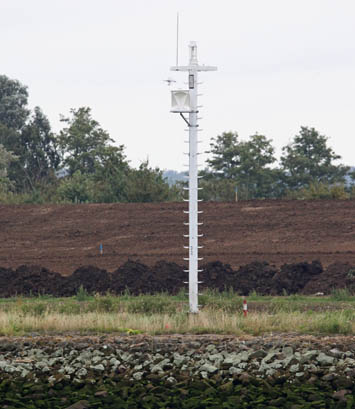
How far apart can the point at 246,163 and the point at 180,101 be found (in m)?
46.2

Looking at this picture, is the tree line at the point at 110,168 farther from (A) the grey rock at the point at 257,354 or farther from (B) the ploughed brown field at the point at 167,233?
(A) the grey rock at the point at 257,354

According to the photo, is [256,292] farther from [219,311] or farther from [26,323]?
[26,323]

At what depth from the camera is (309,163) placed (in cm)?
6681

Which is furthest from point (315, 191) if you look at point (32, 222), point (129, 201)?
point (32, 222)

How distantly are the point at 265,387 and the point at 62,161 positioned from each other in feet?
212

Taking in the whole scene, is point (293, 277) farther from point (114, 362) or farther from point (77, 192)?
point (77, 192)

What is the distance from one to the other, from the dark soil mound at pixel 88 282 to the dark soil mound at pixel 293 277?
480 centimetres

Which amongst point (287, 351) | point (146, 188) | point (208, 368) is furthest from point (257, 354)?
point (146, 188)

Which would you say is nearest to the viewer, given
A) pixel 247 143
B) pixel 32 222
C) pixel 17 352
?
pixel 17 352

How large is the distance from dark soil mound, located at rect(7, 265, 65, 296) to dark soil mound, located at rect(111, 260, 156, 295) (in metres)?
1.66

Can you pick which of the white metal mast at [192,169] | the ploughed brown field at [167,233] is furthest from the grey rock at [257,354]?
the ploughed brown field at [167,233]

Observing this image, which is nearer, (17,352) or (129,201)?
(17,352)

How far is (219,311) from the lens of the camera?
1969 cm

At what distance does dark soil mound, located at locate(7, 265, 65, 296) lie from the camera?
27016 mm
